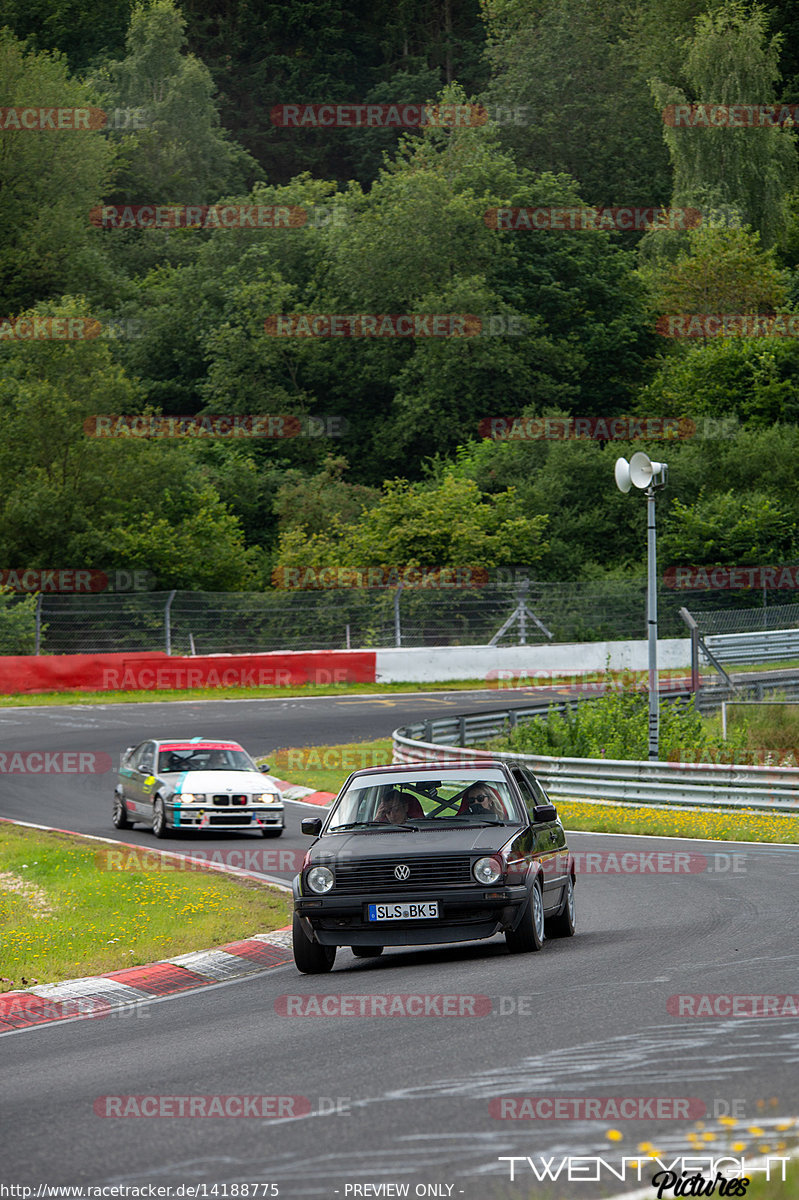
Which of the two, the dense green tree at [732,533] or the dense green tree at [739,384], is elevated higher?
the dense green tree at [739,384]

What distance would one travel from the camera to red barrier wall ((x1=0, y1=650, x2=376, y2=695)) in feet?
122

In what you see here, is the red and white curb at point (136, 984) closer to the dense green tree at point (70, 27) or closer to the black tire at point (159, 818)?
the black tire at point (159, 818)

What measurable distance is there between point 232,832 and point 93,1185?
1524cm

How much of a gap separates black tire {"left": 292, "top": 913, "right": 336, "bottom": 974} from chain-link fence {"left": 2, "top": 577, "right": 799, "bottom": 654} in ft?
90.8

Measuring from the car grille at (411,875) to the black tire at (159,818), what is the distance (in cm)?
996

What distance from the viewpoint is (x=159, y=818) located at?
66.6ft

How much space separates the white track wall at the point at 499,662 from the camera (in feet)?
130

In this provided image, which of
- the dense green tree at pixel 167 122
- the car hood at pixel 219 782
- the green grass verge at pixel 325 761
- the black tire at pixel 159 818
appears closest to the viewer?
the black tire at pixel 159 818

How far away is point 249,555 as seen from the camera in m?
49.6

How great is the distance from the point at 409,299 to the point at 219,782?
1790 inches

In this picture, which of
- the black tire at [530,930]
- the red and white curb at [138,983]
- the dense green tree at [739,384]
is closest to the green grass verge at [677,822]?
the red and white curb at [138,983]

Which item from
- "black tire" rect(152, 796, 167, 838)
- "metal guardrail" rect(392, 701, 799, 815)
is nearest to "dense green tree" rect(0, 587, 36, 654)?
"metal guardrail" rect(392, 701, 799, 815)

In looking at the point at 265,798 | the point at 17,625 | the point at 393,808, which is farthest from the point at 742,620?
the point at 393,808

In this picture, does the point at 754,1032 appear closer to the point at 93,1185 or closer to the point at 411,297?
the point at 93,1185
